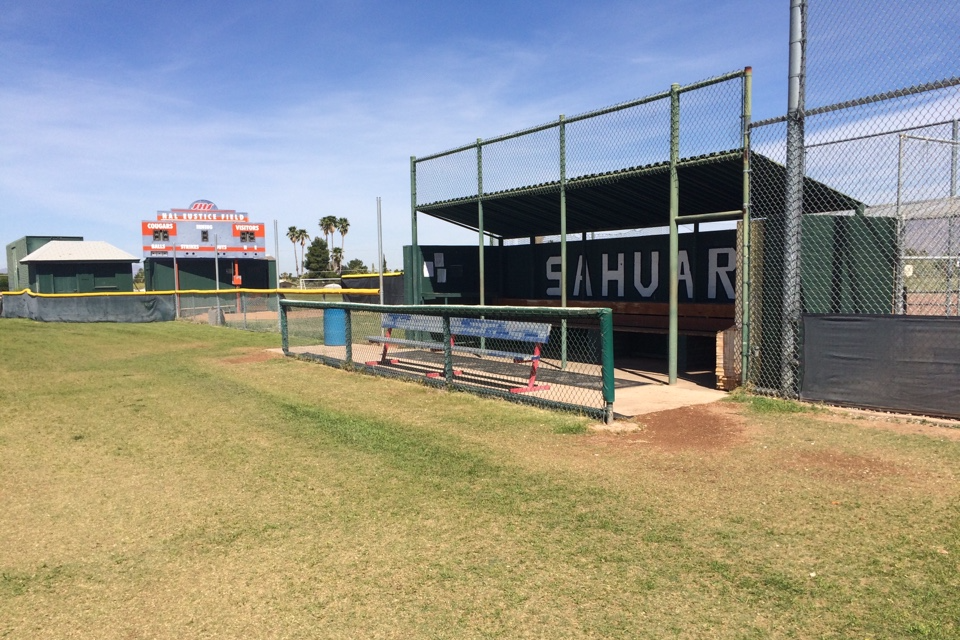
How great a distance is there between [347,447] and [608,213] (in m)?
8.10

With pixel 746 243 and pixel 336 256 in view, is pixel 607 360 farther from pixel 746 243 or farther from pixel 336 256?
pixel 336 256

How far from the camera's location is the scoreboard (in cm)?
4788

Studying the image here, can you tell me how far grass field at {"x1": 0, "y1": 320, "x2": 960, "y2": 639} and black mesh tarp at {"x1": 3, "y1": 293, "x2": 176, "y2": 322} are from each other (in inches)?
756

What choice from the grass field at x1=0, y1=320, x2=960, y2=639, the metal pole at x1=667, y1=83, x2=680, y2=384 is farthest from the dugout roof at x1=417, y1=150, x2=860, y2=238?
the grass field at x1=0, y1=320, x2=960, y2=639

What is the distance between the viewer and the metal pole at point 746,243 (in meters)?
8.26

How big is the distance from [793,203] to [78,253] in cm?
4750

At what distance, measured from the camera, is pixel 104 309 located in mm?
25516

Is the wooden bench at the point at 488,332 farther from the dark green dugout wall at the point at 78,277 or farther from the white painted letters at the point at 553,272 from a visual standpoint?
the dark green dugout wall at the point at 78,277

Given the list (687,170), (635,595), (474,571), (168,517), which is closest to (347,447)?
(168,517)

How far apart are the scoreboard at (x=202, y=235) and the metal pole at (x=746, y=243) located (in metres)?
44.1

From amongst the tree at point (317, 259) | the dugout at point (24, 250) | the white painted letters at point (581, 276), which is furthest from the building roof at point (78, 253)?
the white painted letters at point (581, 276)

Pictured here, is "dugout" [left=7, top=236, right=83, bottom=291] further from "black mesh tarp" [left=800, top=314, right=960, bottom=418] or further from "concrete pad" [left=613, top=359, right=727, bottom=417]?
"black mesh tarp" [left=800, top=314, right=960, bottom=418]

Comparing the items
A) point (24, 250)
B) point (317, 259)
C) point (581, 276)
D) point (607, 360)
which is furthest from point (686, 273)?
point (317, 259)

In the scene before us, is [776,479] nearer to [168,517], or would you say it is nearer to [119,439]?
[168,517]
